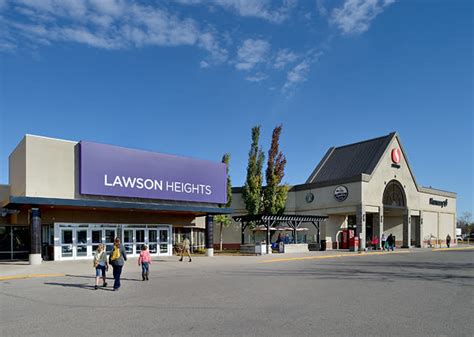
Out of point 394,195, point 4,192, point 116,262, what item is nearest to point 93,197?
point 4,192

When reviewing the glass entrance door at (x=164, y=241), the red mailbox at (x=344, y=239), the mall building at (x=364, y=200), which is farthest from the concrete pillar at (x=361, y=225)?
the glass entrance door at (x=164, y=241)

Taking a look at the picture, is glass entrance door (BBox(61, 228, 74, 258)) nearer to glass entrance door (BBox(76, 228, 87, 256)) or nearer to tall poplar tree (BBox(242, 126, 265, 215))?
glass entrance door (BBox(76, 228, 87, 256))

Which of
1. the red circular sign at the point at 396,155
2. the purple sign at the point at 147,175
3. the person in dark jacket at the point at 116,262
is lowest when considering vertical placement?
the person in dark jacket at the point at 116,262

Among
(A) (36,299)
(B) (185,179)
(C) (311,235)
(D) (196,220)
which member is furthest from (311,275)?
(C) (311,235)

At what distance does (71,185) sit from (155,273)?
9236 millimetres

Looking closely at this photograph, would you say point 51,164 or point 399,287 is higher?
point 51,164

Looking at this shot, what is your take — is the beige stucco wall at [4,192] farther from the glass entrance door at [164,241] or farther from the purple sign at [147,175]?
the glass entrance door at [164,241]

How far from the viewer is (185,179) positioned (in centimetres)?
3070

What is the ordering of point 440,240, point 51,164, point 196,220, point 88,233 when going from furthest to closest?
point 440,240, point 196,220, point 88,233, point 51,164

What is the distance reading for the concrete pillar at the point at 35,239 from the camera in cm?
2292

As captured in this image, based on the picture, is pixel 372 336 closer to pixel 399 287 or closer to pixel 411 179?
pixel 399 287

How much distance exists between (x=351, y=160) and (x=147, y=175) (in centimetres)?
2748

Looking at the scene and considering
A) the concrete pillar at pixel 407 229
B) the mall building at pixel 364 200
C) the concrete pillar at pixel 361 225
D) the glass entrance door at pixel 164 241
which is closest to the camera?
the glass entrance door at pixel 164 241

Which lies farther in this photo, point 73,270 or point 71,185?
point 71,185
